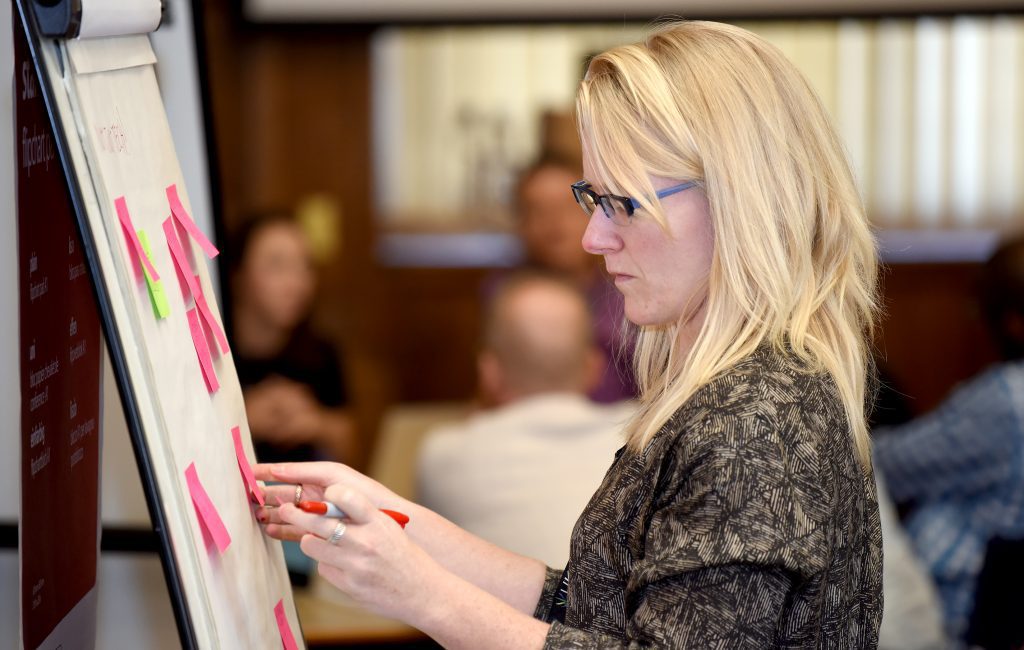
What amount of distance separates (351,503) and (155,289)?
0.25 m

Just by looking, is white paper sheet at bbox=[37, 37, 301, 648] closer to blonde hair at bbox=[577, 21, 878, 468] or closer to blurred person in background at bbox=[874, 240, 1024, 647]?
blonde hair at bbox=[577, 21, 878, 468]

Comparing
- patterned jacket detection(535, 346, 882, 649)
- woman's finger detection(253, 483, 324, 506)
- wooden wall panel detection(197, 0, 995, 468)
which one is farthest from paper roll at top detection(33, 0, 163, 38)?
wooden wall panel detection(197, 0, 995, 468)

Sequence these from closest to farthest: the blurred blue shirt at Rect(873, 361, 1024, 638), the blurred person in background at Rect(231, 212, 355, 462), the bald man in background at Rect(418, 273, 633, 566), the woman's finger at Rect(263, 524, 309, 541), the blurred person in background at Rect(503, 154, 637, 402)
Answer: the woman's finger at Rect(263, 524, 309, 541), the bald man in background at Rect(418, 273, 633, 566), the blurred blue shirt at Rect(873, 361, 1024, 638), the blurred person in background at Rect(231, 212, 355, 462), the blurred person in background at Rect(503, 154, 637, 402)

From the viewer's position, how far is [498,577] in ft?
4.36

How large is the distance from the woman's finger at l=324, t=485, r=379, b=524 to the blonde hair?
0.26m

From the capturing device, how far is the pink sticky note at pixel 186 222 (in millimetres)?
1179

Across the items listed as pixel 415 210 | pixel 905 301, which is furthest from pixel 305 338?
pixel 905 301

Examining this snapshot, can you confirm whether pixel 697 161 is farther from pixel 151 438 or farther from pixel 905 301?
pixel 905 301

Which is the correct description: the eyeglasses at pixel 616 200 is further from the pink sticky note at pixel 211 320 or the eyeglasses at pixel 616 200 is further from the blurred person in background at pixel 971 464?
the blurred person in background at pixel 971 464

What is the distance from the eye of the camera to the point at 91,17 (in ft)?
3.09

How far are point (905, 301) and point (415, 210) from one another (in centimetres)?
206

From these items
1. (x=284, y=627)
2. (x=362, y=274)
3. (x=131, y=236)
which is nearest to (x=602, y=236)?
(x=131, y=236)

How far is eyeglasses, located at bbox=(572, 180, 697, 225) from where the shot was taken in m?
1.07

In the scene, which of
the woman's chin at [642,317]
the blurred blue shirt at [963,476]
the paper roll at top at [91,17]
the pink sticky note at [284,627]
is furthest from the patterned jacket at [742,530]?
the blurred blue shirt at [963,476]
